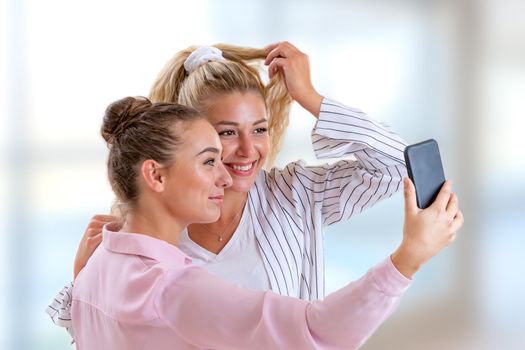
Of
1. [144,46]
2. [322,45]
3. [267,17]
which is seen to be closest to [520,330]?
[322,45]

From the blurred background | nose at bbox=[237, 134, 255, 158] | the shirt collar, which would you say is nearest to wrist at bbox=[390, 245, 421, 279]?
the shirt collar

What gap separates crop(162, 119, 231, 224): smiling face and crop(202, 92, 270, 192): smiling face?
1.03 feet

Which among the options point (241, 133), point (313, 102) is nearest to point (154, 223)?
point (241, 133)

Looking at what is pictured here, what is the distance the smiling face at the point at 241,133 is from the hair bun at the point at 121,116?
1.00ft

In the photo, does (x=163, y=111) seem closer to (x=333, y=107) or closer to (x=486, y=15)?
(x=333, y=107)

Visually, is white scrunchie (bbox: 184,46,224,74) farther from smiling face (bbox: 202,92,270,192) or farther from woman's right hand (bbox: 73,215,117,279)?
woman's right hand (bbox: 73,215,117,279)

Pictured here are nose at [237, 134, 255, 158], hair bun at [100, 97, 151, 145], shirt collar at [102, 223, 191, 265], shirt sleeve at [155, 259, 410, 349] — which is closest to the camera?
shirt sleeve at [155, 259, 410, 349]

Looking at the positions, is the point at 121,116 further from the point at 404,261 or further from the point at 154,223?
the point at 404,261

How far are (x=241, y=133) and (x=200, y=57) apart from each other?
0.23 meters

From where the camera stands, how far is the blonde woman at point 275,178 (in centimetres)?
183

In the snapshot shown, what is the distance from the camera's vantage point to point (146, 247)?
54.8 inches

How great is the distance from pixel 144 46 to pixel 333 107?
1.56 m

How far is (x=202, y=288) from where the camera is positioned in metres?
1.29

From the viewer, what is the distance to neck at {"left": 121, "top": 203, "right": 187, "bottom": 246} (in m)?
1.46
